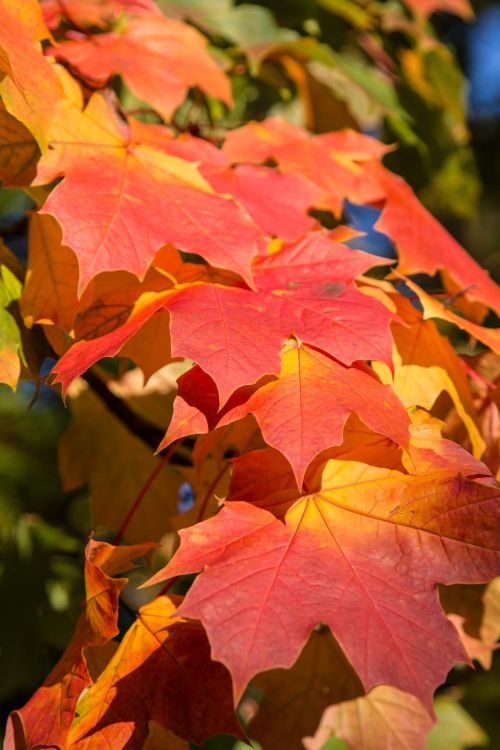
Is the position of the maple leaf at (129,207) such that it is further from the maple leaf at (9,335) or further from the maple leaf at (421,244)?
the maple leaf at (421,244)

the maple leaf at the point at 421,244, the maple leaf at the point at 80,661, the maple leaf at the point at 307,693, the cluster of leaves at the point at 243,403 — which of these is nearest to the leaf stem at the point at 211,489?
the cluster of leaves at the point at 243,403

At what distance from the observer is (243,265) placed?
811 mm

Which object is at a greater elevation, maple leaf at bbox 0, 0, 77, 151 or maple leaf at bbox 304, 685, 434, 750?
maple leaf at bbox 0, 0, 77, 151

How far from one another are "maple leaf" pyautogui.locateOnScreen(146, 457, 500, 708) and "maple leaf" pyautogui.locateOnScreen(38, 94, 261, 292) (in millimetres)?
218

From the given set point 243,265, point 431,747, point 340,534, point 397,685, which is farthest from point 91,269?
point 431,747

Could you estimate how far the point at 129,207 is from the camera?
84 centimetres

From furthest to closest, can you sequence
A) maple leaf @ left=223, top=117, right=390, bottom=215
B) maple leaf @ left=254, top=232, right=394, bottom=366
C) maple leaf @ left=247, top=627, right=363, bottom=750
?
1. maple leaf @ left=223, top=117, right=390, bottom=215
2. maple leaf @ left=247, top=627, right=363, bottom=750
3. maple leaf @ left=254, top=232, right=394, bottom=366

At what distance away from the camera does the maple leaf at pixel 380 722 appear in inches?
38.1

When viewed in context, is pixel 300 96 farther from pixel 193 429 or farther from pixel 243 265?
pixel 193 429

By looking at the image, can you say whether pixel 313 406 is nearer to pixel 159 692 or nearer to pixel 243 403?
pixel 243 403

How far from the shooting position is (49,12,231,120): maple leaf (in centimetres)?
103

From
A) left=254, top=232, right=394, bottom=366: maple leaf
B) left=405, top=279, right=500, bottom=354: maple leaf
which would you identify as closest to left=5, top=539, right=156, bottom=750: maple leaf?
left=254, top=232, right=394, bottom=366: maple leaf

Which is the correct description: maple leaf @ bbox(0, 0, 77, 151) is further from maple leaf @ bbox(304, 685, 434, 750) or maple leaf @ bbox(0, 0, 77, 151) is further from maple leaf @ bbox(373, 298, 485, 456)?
maple leaf @ bbox(304, 685, 434, 750)

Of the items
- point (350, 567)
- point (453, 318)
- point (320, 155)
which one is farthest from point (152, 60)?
point (350, 567)
